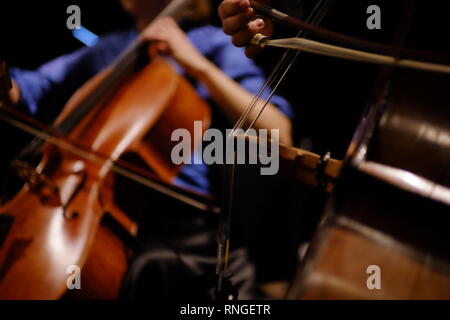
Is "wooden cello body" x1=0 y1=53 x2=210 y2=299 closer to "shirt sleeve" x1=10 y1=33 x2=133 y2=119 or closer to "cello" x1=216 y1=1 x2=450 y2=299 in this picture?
"shirt sleeve" x1=10 y1=33 x2=133 y2=119

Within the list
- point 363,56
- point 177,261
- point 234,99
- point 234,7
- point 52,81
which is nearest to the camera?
point 363,56

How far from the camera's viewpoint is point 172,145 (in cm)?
98

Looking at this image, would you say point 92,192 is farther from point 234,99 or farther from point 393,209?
point 393,209

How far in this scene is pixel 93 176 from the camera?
2.81 feet

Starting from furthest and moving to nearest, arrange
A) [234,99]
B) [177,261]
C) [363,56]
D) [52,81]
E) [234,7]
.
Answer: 1. [52,81]
2. [234,99]
3. [177,261]
4. [234,7]
5. [363,56]

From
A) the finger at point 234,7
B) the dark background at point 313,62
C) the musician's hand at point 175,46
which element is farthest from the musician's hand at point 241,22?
the musician's hand at point 175,46

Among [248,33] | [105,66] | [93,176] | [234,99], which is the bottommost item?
[93,176]

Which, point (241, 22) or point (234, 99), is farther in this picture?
point (234, 99)

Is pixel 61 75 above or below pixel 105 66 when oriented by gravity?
below

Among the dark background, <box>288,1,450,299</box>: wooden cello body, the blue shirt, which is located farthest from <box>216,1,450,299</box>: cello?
the blue shirt

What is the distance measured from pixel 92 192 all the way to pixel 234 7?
541 mm

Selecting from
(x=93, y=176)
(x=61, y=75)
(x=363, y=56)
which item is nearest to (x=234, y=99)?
(x=93, y=176)
